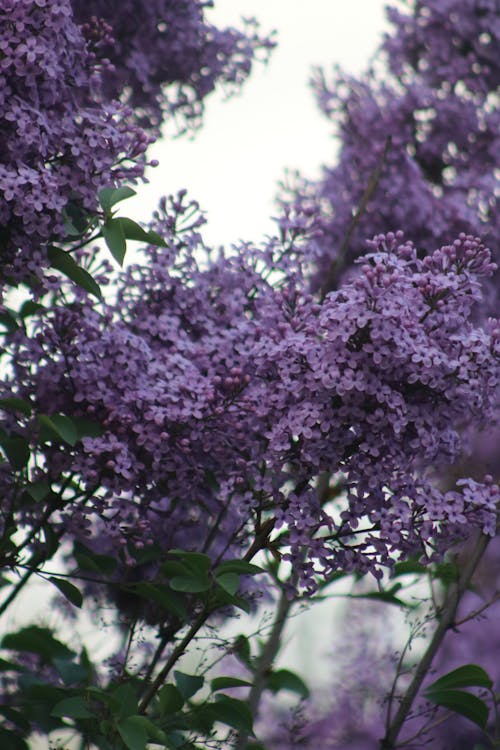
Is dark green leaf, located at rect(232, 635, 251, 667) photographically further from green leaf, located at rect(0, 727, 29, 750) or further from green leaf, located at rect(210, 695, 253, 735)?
green leaf, located at rect(0, 727, 29, 750)

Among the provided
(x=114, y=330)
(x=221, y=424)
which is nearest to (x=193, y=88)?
(x=114, y=330)

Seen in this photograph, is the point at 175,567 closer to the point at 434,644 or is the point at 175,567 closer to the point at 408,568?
the point at 408,568

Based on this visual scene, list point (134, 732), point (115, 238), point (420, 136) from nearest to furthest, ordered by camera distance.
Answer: point (134, 732) → point (115, 238) → point (420, 136)

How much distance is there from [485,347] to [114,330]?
0.73 metres

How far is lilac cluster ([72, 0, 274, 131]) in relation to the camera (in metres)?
2.62

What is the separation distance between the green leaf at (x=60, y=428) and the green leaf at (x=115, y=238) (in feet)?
0.98

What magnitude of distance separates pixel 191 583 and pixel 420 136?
7.70 feet

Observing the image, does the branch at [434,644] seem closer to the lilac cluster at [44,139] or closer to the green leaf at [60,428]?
the green leaf at [60,428]

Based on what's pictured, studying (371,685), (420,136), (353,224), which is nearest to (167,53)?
(353,224)

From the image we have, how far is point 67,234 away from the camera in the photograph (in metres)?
1.87

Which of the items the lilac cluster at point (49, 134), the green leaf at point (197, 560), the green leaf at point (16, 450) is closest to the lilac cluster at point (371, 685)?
the green leaf at point (197, 560)

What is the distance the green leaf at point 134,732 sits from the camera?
5.37 ft

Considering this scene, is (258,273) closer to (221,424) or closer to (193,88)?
(221,424)

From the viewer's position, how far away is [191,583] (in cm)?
174
